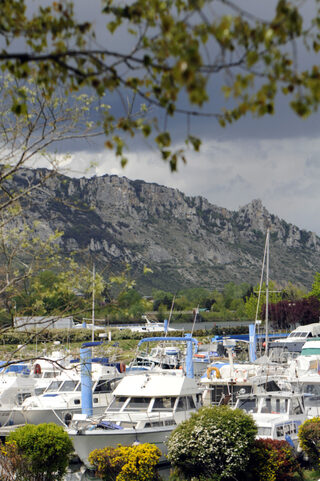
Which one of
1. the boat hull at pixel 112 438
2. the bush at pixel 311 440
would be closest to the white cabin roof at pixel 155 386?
the boat hull at pixel 112 438

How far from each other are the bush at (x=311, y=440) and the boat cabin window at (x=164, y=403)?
596 centimetres

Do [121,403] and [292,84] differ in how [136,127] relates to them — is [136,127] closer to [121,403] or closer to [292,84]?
[292,84]

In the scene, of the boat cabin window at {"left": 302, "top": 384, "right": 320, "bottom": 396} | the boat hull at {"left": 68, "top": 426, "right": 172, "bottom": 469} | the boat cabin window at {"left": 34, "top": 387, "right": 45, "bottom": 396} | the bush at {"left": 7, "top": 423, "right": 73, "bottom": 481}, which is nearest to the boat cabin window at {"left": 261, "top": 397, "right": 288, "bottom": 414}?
the boat hull at {"left": 68, "top": 426, "right": 172, "bottom": 469}

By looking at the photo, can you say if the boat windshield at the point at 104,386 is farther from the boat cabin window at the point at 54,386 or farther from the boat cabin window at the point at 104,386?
the boat cabin window at the point at 54,386

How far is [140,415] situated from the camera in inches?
957

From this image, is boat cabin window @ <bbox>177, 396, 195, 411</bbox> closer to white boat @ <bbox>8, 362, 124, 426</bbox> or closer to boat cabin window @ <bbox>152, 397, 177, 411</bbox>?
boat cabin window @ <bbox>152, 397, 177, 411</bbox>

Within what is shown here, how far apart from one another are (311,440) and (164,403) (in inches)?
262

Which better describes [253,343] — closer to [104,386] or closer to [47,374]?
[47,374]

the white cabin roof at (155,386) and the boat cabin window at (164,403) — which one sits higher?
the white cabin roof at (155,386)

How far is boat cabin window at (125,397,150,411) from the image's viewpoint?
24816 mm

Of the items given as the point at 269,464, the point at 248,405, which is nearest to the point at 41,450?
the point at 269,464

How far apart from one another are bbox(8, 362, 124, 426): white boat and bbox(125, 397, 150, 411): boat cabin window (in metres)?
3.99

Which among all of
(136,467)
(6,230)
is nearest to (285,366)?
(136,467)

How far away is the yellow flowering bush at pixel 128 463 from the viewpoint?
1845 cm
